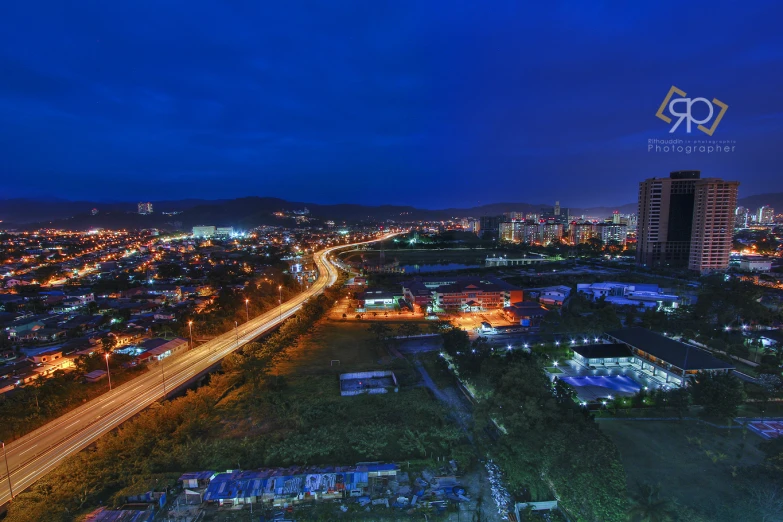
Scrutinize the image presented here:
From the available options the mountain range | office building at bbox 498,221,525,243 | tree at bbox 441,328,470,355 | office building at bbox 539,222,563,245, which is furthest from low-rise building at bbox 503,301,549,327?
the mountain range

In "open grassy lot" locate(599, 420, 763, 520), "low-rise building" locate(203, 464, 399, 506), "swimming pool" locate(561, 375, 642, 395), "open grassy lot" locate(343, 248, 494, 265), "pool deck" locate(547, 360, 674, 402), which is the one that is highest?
"open grassy lot" locate(343, 248, 494, 265)

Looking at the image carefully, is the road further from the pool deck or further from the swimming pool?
the swimming pool

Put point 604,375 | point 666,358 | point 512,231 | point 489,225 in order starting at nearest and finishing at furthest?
point 666,358
point 604,375
point 512,231
point 489,225

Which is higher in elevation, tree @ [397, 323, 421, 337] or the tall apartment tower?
the tall apartment tower

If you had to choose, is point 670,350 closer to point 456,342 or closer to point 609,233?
point 456,342

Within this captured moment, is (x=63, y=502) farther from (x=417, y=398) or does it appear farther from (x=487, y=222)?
(x=487, y=222)

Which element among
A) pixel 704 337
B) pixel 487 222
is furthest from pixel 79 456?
pixel 487 222

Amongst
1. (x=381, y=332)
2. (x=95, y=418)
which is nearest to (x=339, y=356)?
(x=381, y=332)
